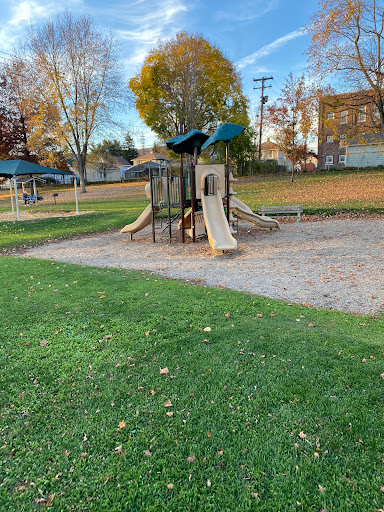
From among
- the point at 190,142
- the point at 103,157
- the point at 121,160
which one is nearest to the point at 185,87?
the point at 103,157

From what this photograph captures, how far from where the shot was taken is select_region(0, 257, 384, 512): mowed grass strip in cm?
208

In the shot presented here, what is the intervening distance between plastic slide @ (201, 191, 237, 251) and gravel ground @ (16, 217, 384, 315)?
0.27m

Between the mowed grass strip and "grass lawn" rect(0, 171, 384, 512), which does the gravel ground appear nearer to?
"grass lawn" rect(0, 171, 384, 512)

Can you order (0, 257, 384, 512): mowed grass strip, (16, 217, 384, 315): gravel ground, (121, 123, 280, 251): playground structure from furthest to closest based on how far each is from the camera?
(121, 123, 280, 251): playground structure
(16, 217, 384, 315): gravel ground
(0, 257, 384, 512): mowed grass strip

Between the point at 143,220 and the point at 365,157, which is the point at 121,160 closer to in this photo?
the point at 365,157

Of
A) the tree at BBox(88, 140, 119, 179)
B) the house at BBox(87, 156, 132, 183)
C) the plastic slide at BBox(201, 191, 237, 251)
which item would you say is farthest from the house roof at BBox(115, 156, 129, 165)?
the plastic slide at BBox(201, 191, 237, 251)

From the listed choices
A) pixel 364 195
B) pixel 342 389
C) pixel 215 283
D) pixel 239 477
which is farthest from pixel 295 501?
pixel 364 195

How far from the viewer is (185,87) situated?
110 feet

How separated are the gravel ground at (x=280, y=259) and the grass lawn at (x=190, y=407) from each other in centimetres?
90

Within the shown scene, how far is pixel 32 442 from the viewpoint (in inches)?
98.2

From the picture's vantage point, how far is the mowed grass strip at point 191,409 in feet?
6.84

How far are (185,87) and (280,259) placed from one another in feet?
99.7

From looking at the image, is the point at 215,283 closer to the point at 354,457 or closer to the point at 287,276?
the point at 287,276

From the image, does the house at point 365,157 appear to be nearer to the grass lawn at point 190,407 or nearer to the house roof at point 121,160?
the grass lawn at point 190,407
